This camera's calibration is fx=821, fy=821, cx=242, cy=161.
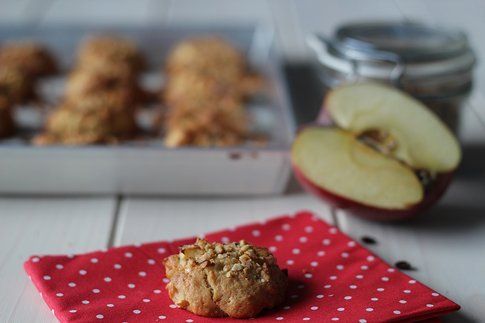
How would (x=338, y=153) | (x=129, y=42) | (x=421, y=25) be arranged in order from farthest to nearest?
(x=129, y=42)
(x=421, y=25)
(x=338, y=153)

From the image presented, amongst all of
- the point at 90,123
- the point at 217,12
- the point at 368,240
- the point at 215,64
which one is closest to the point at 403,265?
the point at 368,240

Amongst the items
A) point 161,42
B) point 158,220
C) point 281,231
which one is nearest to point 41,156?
point 158,220

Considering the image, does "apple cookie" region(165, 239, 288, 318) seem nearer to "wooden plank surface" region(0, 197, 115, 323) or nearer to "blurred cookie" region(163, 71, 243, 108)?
"wooden plank surface" region(0, 197, 115, 323)

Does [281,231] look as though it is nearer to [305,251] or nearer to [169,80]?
[305,251]

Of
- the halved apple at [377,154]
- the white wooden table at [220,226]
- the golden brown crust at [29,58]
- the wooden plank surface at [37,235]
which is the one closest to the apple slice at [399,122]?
the halved apple at [377,154]

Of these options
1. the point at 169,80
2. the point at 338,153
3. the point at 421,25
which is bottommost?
the point at 169,80

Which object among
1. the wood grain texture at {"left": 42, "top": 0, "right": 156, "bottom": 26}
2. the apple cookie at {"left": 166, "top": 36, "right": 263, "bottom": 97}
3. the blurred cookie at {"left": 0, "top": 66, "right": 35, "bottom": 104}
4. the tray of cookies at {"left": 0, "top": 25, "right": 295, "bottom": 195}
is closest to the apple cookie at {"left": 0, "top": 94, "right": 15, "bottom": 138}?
the tray of cookies at {"left": 0, "top": 25, "right": 295, "bottom": 195}
